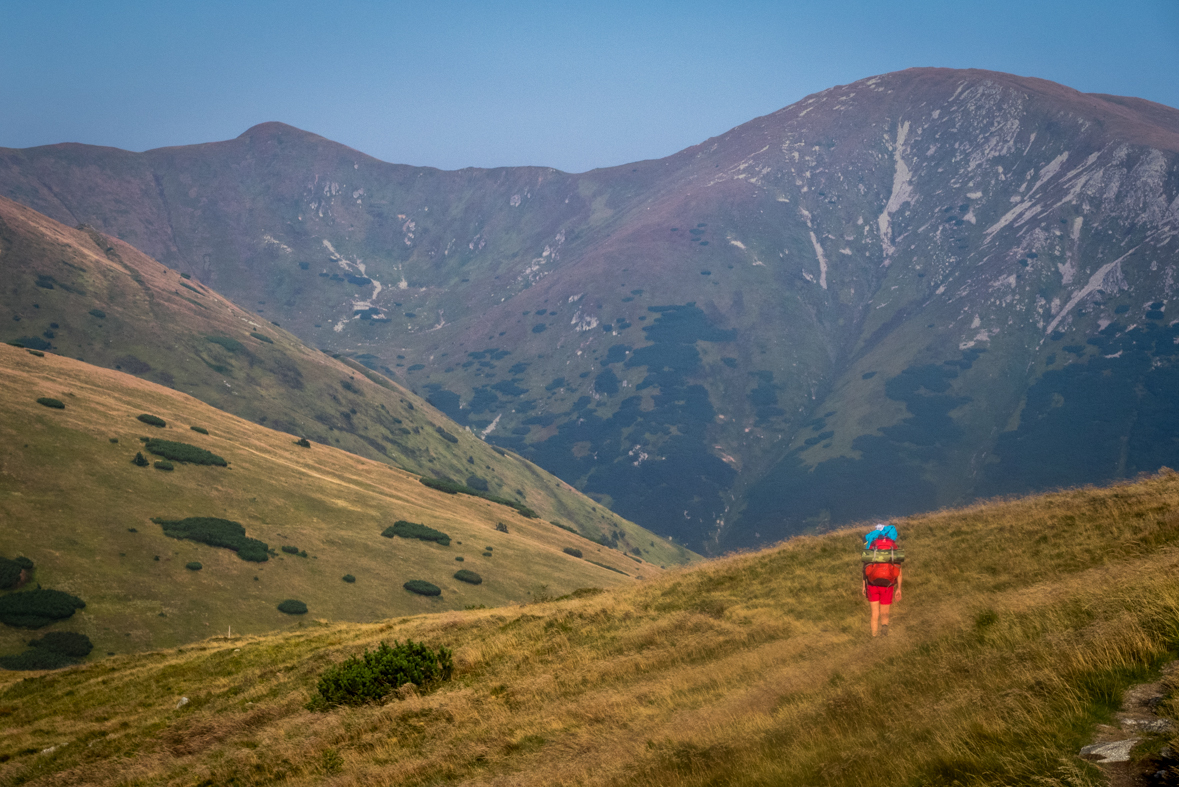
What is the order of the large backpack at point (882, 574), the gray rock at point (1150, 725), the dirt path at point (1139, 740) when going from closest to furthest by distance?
the dirt path at point (1139, 740), the gray rock at point (1150, 725), the large backpack at point (882, 574)

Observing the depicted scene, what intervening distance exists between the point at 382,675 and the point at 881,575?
13038mm

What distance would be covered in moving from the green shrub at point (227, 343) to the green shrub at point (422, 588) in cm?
10522

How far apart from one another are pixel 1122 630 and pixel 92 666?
116ft

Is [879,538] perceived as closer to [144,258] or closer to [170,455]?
[170,455]

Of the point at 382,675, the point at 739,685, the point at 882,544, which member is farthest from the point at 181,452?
the point at 882,544

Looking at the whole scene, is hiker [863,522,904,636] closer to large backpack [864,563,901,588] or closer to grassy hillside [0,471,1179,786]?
large backpack [864,563,901,588]

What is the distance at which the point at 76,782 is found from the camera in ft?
51.0

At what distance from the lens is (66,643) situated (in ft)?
138

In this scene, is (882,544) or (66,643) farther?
(66,643)

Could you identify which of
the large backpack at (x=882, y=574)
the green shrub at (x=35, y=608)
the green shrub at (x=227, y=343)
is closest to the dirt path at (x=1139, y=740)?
the large backpack at (x=882, y=574)

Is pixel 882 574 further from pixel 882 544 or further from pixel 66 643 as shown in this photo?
pixel 66 643

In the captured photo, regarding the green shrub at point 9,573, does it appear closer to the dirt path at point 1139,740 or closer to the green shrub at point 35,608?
the green shrub at point 35,608

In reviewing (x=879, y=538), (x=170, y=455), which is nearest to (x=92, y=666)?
(x=879, y=538)

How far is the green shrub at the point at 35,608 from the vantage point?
42719 mm
